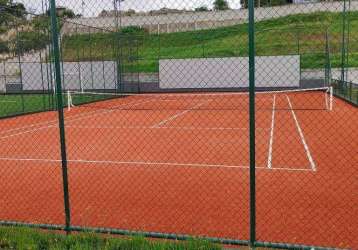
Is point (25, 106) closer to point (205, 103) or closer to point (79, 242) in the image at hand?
point (205, 103)

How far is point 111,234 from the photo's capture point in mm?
5027

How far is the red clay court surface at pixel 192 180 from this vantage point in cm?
569

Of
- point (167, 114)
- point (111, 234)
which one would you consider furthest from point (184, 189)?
point (167, 114)

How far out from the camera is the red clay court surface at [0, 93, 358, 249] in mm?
5691

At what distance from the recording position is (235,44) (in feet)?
133

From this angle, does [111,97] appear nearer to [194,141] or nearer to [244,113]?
[244,113]

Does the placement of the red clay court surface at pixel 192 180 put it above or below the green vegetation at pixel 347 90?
below

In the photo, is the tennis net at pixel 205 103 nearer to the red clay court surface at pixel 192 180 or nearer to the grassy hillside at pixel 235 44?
the grassy hillside at pixel 235 44

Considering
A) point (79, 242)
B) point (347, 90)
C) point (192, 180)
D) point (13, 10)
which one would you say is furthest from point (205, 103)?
point (79, 242)

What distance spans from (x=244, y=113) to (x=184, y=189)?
12.7 metres

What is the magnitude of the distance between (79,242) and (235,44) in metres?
37.4

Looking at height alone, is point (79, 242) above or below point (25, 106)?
below

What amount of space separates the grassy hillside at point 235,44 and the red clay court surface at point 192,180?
63.9 feet

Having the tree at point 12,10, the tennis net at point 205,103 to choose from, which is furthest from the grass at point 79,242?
the tennis net at point 205,103
